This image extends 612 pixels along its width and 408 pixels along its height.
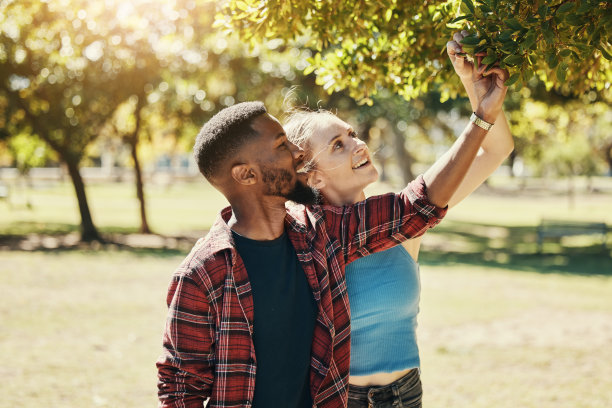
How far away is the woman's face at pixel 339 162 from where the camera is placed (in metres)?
2.56

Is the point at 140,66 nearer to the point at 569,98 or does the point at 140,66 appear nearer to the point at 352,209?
the point at 569,98

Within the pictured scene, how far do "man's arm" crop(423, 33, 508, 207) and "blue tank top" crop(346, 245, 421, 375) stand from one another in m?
→ 0.43

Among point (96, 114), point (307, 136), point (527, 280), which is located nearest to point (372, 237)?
point (307, 136)

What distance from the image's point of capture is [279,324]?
2.16 metres

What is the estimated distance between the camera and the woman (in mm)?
2477

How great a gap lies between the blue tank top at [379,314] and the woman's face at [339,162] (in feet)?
1.01

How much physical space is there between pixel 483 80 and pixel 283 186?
2.76 ft

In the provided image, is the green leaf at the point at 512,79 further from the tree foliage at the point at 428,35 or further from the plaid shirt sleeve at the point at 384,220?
the plaid shirt sleeve at the point at 384,220

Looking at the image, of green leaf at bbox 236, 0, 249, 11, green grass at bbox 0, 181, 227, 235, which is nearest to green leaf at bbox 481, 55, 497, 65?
green leaf at bbox 236, 0, 249, 11

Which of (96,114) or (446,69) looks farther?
(96,114)

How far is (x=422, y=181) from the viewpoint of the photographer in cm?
229

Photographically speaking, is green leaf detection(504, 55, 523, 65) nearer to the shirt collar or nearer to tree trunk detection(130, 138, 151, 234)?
the shirt collar

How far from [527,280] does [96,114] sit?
46.3 ft

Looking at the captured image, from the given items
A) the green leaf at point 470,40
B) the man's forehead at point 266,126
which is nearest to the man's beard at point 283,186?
the man's forehead at point 266,126
